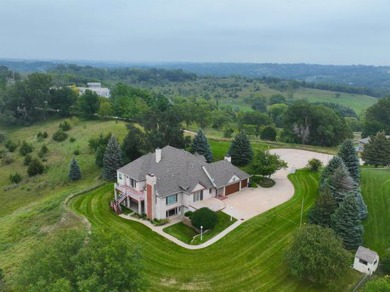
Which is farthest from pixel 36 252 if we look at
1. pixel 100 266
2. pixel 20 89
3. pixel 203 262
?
pixel 20 89

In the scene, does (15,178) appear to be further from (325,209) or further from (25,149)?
(325,209)

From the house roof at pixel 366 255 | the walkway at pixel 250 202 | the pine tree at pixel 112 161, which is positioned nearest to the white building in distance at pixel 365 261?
the house roof at pixel 366 255

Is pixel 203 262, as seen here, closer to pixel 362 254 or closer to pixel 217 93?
pixel 362 254

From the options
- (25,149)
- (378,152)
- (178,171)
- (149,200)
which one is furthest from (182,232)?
(25,149)

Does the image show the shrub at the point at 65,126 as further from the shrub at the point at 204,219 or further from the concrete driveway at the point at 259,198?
the shrub at the point at 204,219

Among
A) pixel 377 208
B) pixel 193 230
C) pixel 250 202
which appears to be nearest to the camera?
pixel 193 230

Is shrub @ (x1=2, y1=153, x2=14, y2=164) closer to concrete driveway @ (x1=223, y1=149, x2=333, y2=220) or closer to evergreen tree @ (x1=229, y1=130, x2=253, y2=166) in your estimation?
evergreen tree @ (x1=229, y1=130, x2=253, y2=166)

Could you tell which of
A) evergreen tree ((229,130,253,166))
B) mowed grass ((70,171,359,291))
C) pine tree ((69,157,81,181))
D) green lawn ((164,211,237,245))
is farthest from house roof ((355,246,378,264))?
pine tree ((69,157,81,181))
